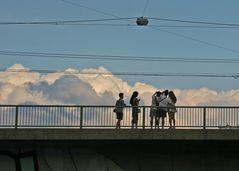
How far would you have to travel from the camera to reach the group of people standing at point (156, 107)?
28141 millimetres

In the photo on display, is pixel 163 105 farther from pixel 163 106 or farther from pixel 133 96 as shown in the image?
pixel 133 96

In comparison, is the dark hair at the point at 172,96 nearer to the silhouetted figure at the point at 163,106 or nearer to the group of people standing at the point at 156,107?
the group of people standing at the point at 156,107

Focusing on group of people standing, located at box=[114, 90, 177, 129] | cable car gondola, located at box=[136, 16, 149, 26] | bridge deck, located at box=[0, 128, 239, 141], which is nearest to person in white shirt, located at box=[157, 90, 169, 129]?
group of people standing, located at box=[114, 90, 177, 129]

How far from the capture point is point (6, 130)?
27.0 metres

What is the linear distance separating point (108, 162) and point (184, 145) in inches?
124

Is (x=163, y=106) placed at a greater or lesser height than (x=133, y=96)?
lesser

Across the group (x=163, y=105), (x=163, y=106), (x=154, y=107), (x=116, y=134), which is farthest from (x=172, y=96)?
(x=116, y=134)

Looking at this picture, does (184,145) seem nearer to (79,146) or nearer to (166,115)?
(166,115)

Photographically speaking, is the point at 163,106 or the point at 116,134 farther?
the point at 163,106

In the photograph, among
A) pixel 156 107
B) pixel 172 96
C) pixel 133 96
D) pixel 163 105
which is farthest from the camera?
pixel 172 96

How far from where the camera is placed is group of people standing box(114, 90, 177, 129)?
92.3 feet

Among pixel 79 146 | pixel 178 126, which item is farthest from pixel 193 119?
pixel 79 146

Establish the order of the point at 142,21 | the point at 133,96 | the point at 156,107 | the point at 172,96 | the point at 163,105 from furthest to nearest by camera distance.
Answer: the point at 142,21, the point at 172,96, the point at 133,96, the point at 163,105, the point at 156,107

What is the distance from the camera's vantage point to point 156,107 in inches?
1120
